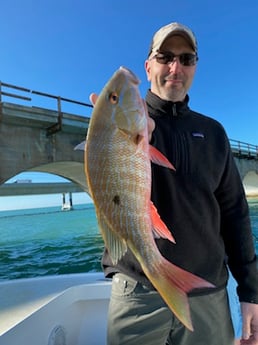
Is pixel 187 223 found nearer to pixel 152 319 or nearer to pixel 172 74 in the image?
pixel 152 319

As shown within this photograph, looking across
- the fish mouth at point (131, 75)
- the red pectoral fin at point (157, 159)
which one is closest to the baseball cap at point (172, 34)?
the fish mouth at point (131, 75)

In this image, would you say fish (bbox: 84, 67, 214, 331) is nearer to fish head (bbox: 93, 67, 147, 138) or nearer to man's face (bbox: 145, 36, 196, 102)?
fish head (bbox: 93, 67, 147, 138)

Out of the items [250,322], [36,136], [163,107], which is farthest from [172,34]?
[36,136]

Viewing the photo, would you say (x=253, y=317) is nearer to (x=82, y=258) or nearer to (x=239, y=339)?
(x=239, y=339)

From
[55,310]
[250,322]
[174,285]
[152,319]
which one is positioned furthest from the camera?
[55,310]

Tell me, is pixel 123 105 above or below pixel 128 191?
above

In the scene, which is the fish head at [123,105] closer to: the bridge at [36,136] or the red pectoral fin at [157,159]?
the red pectoral fin at [157,159]

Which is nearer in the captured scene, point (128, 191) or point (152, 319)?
point (128, 191)

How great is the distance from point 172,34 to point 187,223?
102 centimetres

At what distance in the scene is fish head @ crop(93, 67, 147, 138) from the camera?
110cm

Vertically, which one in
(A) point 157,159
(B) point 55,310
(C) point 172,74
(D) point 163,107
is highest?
(C) point 172,74

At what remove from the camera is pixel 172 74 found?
5.31 feet

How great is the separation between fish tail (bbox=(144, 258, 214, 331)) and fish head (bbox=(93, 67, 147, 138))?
519 mm

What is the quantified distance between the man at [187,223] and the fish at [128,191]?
0.41 meters
